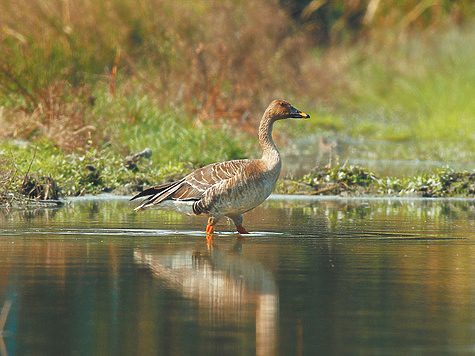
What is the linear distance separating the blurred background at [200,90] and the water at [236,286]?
498 cm

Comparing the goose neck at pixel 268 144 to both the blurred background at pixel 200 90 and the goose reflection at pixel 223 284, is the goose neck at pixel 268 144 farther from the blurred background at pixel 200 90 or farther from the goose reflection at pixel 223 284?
the blurred background at pixel 200 90

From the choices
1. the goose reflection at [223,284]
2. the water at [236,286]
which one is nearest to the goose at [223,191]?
the water at [236,286]

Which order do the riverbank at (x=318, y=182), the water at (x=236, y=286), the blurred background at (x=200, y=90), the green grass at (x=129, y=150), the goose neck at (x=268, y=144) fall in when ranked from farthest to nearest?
the blurred background at (x=200, y=90) < the riverbank at (x=318, y=182) < the green grass at (x=129, y=150) < the goose neck at (x=268, y=144) < the water at (x=236, y=286)

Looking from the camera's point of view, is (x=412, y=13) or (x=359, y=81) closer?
(x=359, y=81)

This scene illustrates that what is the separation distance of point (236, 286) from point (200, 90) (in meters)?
19.0

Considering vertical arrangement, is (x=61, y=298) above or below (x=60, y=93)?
below

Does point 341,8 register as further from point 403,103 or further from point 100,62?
point 100,62

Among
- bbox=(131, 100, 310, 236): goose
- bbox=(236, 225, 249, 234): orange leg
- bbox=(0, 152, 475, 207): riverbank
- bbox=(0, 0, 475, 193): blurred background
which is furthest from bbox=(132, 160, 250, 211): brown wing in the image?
bbox=(0, 152, 475, 207): riverbank

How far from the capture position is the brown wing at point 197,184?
12.8 m

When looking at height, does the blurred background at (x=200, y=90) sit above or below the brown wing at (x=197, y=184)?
above

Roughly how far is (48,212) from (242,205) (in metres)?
3.76

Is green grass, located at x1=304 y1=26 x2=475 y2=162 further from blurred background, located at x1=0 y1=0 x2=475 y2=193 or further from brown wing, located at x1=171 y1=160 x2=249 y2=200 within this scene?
brown wing, located at x1=171 y1=160 x2=249 y2=200

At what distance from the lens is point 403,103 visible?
4266 centimetres

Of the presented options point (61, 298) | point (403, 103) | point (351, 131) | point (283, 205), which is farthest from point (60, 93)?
point (403, 103)
